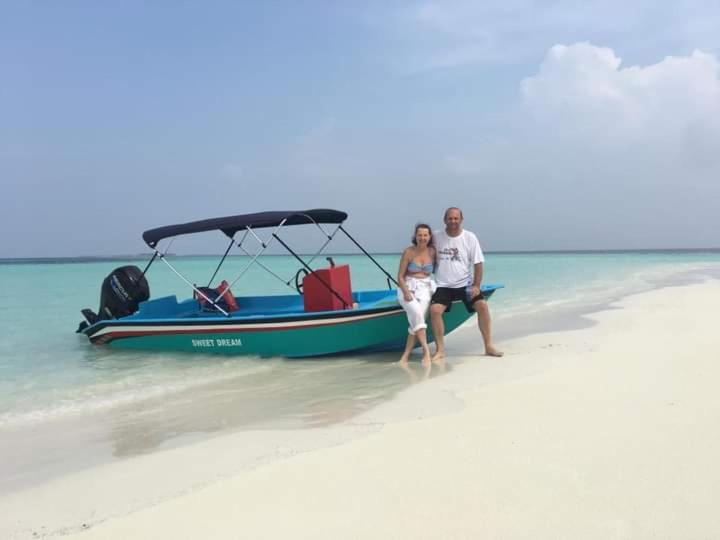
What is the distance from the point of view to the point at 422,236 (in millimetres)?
6641

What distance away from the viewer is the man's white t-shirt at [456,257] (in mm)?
6676

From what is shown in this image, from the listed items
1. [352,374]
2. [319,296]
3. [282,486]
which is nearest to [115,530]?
[282,486]

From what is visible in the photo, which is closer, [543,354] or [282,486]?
[282,486]

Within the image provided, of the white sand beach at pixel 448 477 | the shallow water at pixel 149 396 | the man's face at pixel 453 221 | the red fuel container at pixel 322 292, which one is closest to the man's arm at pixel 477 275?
the man's face at pixel 453 221

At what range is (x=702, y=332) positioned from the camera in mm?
7438

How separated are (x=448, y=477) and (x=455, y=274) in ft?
13.1

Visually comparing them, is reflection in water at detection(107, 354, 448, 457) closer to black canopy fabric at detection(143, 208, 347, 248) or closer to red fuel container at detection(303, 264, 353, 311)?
red fuel container at detection(303, 264, 353, 311)

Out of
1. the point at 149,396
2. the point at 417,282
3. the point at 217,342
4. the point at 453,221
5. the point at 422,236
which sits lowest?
the point at 149,396

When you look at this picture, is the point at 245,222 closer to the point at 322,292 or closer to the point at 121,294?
the point at 322,292

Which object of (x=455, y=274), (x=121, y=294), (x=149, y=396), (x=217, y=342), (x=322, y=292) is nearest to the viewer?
(x=149, y=396)

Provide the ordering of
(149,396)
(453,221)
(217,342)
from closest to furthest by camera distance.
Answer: (149,396)
(453,221)
(217,342)

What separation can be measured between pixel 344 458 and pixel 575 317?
8.41 m


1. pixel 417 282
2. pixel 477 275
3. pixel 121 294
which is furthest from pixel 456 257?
pixel 121 294

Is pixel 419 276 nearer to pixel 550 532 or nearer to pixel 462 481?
pixel 462 481
